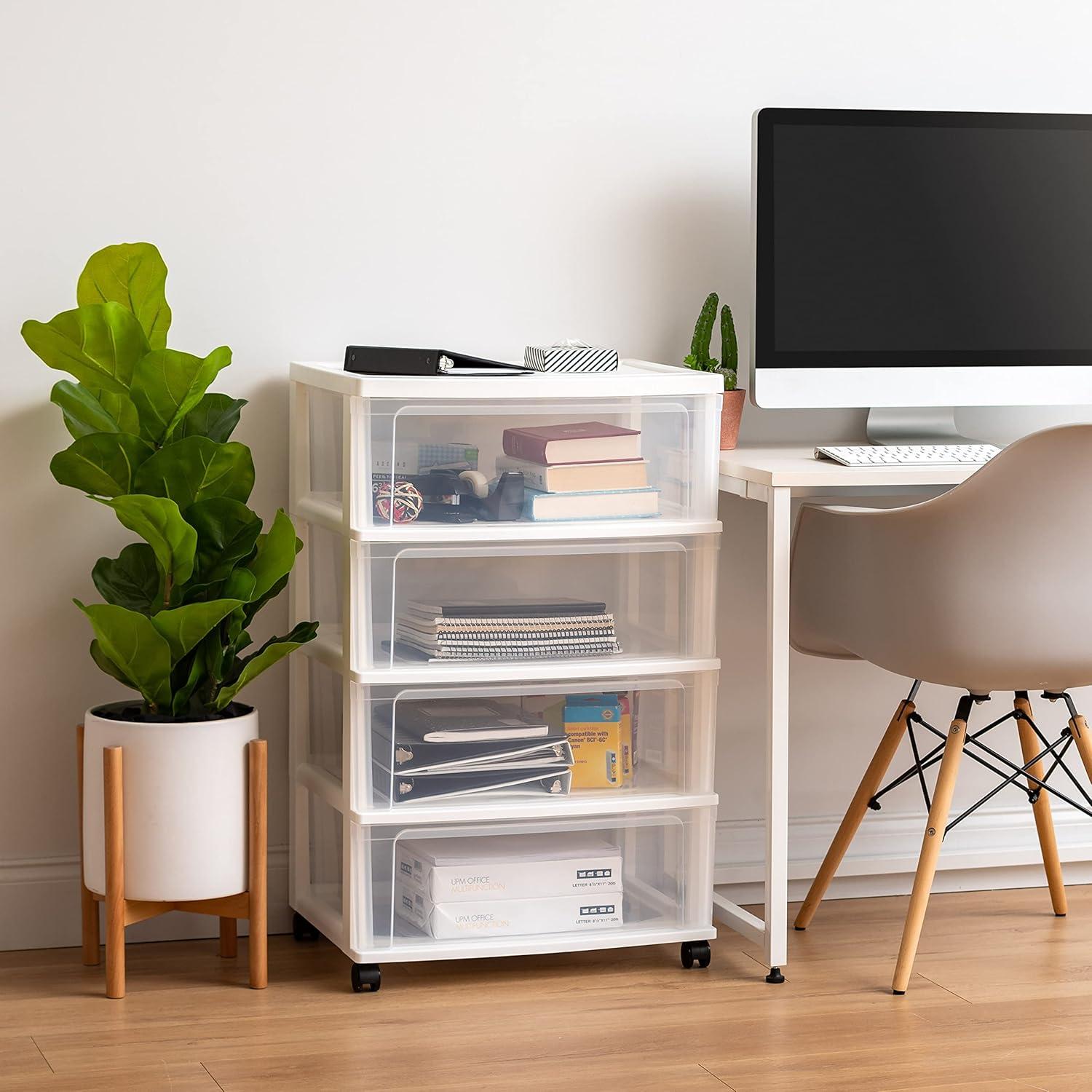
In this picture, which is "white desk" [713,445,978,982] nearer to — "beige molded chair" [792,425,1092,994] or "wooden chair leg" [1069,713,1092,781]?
"beige molded chair" [792,425,1092,994]

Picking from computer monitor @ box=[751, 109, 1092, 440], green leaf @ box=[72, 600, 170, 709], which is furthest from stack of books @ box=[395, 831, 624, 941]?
computer monitor @ box=[751, 109, 1092, 440]

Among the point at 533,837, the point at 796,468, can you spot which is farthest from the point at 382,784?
the point at 796,468

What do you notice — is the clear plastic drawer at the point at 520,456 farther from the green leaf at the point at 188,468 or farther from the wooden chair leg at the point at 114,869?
the wooden chair leg at the point at 114,869

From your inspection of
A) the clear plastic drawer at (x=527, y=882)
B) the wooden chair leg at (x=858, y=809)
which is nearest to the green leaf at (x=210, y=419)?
the clear plastic drawer at (x=527, y=882)

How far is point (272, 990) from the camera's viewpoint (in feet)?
7.92

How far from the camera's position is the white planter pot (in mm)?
2342

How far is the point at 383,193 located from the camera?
106 inches

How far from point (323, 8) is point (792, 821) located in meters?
1.60

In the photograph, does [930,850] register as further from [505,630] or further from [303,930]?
[303,930]

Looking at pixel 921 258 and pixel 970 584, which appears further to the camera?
pixel 921 258

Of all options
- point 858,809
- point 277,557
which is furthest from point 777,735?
point 277,557

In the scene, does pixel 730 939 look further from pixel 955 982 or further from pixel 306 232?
pixel 306 232

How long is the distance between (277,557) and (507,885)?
0.60 m

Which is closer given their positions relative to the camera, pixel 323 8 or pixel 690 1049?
pixel 690 1049
